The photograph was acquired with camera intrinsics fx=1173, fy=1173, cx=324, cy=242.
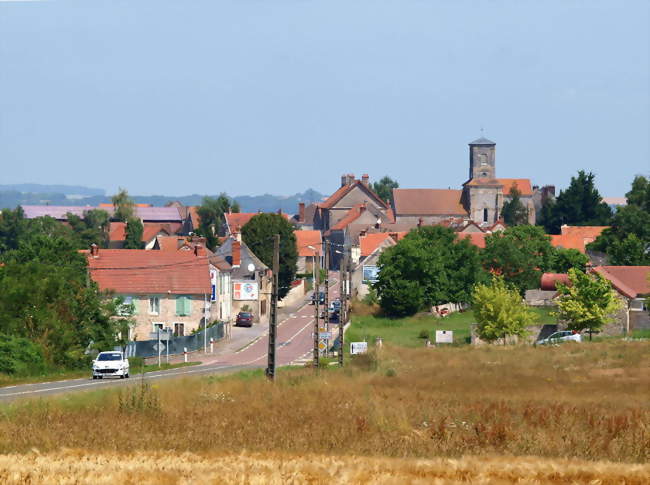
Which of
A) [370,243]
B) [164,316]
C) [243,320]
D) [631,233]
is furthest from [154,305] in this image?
[631,233]

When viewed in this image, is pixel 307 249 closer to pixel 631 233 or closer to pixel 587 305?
pixel 631 233

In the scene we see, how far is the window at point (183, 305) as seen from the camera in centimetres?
8200

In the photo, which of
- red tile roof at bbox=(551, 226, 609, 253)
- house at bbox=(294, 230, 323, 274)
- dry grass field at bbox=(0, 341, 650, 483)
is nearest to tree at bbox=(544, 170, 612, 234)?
red tile roof at bbox=(551, 226, 609, 253)

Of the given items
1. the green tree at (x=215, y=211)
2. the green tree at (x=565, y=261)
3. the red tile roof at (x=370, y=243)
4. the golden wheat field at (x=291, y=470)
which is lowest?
the golden wheat field at (x=291, y=470)

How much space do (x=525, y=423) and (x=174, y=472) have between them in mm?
10654

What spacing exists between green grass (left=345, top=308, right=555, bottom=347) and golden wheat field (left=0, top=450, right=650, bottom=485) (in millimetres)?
56601

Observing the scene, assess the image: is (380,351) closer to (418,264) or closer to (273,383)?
(273,383)

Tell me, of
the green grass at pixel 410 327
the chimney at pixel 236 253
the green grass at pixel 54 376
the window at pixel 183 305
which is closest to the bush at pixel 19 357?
the green grass at pixel 54 376

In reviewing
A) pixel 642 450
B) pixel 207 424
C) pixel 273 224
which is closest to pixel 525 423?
pixel 642 450

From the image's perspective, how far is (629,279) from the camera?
86.9m

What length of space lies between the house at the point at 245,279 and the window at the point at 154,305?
14573 mm

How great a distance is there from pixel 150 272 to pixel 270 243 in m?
30.3

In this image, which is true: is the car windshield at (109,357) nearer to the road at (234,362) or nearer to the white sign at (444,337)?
the road at (234,362)

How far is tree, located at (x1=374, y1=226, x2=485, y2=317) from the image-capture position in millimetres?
97750
